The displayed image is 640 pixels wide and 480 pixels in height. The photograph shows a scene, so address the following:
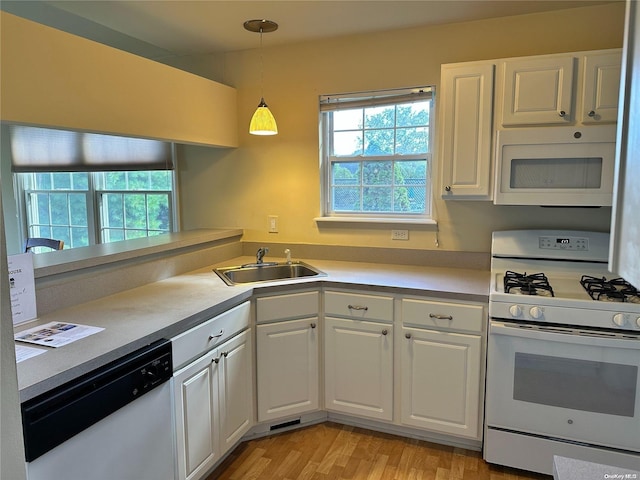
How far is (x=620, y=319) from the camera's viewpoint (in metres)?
1.89

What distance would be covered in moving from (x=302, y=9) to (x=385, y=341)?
1.91 meters

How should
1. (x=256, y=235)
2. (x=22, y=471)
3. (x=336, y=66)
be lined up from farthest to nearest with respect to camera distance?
(x=256, y=235), (x=336, y=66), (x=22, y=471)

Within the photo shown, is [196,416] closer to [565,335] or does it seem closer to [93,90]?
[93,90]

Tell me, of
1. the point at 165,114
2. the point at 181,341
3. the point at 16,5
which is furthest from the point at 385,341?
the point at 16,5

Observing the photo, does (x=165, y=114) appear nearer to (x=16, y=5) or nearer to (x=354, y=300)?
(x=16, y=5)

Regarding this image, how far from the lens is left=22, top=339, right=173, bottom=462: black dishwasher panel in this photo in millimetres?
1205

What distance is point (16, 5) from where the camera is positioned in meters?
2.39

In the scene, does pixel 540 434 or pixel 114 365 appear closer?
pixel 114 365

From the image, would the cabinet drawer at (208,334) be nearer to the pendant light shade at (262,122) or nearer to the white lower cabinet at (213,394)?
the white lower cabinet at (213,394)

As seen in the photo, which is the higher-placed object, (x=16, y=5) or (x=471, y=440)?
(x=16, y=5)

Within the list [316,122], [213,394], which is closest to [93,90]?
[316,122]

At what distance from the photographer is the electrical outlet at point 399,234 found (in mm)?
2895

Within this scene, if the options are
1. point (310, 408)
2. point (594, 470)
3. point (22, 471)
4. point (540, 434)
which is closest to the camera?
point (22, 471)

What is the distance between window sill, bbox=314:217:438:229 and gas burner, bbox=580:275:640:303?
934 millimetres
